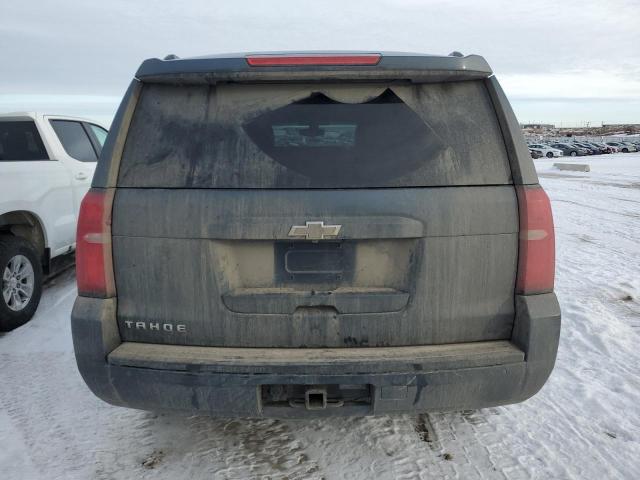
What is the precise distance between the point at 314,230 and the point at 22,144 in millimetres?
4971

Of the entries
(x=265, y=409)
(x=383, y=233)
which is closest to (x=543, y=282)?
(x=383, y=233)

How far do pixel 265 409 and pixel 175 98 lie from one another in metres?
1.51

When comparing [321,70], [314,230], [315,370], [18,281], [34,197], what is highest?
[321,70]

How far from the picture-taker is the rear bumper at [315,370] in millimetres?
2197

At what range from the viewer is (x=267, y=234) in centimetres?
219

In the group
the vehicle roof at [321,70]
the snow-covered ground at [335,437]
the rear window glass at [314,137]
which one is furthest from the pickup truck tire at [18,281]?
the vehicle roof at [321,70]

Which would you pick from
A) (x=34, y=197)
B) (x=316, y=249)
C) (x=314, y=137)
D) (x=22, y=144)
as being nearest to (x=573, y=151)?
(x=22, y=144)

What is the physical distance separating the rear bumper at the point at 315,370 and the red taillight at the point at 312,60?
1283mm

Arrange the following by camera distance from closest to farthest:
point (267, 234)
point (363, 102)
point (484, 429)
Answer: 1. point (267, 234)
2. point (363, 102)
3. point (484, 429)

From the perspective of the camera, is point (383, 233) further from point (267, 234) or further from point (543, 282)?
point (543, 282)

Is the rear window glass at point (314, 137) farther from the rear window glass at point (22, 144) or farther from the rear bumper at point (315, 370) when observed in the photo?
the rear window glass at point (22, 144)

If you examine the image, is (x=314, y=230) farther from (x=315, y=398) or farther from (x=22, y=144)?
(x=22, y=144)

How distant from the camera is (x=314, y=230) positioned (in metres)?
2.18

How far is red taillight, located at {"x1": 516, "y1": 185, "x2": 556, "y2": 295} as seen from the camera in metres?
2.26
